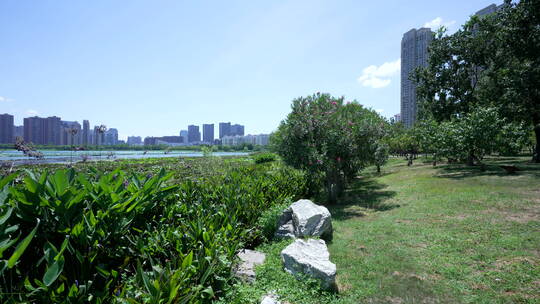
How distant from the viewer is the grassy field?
3719mm

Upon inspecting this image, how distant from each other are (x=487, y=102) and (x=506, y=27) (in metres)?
5.80

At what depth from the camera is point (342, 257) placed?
207 inches

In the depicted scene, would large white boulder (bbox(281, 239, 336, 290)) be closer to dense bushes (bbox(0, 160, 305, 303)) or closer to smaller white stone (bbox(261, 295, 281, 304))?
smaller white stone (bbox(261, 295, 281, 304))

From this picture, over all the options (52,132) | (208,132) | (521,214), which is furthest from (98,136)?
(208,132)

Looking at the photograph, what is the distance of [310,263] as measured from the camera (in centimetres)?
393

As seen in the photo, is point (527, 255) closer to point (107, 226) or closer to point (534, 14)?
point (107, 226)

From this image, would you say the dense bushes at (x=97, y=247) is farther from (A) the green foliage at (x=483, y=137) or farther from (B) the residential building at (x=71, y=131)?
(A) the green foliage at (x=483, y=137)

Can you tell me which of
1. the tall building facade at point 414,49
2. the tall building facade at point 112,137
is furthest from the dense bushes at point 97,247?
the tall building facade at point 112,137

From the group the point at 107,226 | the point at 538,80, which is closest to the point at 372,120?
the point at 107,226

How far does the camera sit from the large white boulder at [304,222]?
18.9ft

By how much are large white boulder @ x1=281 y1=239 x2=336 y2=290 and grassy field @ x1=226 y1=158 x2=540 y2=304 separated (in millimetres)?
166

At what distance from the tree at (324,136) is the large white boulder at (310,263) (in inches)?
200

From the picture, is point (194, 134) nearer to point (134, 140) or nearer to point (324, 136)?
point (134, 140)

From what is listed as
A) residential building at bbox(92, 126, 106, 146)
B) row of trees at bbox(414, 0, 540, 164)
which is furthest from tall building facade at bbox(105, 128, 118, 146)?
row of trees at bbox(414, 0, 540, 164)
